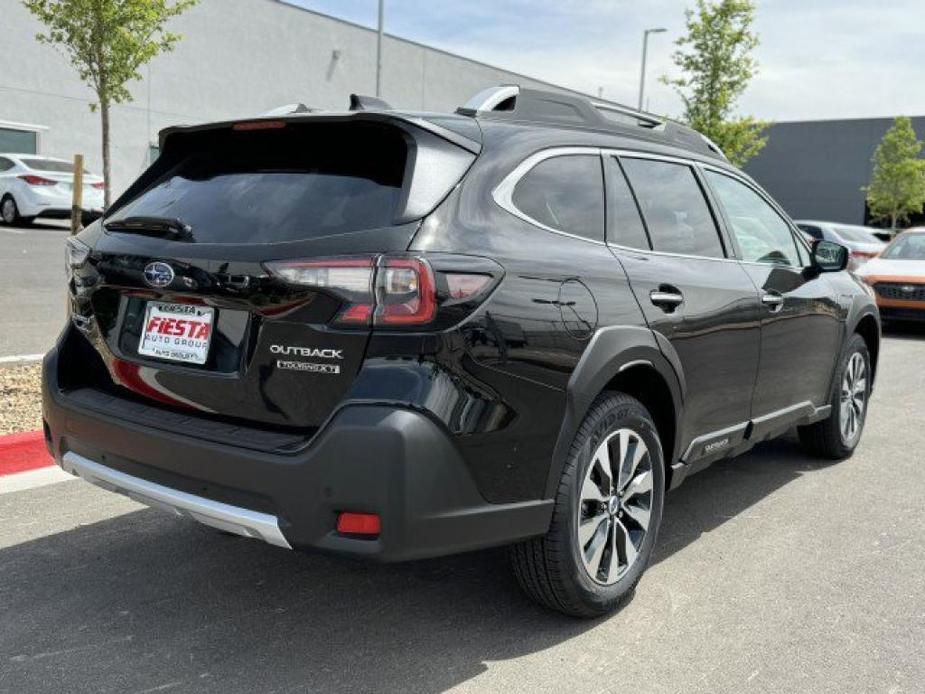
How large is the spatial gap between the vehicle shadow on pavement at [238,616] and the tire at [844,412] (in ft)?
5.46

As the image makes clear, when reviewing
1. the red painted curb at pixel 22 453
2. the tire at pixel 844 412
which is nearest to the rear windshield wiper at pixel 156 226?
the red painted curb at pixel 22 453

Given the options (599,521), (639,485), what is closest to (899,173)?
(639,485)

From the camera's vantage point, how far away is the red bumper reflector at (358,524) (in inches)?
101

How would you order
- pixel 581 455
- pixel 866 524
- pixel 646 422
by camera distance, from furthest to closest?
pixel 866 524
pixel 646 422
pixel 581 455

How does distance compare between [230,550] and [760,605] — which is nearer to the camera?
[760,605]

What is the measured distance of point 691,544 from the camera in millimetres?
4102

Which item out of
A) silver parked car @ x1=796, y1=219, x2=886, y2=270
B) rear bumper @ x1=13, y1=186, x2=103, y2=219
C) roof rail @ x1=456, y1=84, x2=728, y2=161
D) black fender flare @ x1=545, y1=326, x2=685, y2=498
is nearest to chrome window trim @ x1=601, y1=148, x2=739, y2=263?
roof rail @ x1=456, y1=84, x2=728, y2=161

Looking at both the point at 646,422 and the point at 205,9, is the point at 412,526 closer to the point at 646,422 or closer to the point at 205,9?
the point at 646,422

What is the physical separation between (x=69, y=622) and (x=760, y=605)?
251cm

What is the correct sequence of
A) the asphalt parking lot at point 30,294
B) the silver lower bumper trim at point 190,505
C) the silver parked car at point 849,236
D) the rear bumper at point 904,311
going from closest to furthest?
the silver lower bumper trim at point 190,505 → the asphalt parking lot at point 30,294 → the rear bumper at point 904,311 → the silver parked car at point 849,236

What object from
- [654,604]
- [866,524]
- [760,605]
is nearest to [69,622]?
[654,604]

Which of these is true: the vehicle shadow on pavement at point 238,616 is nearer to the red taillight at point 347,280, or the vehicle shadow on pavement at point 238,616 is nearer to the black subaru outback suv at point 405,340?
the black subaru outback suv at point 405,340

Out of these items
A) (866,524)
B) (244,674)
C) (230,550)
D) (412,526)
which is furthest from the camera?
(866,524)

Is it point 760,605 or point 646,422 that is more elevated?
point 646,422
